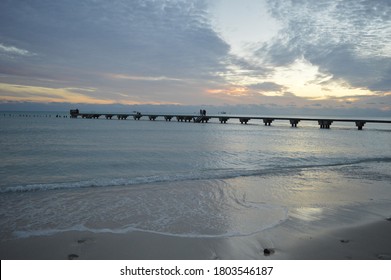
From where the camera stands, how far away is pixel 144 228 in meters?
5.29

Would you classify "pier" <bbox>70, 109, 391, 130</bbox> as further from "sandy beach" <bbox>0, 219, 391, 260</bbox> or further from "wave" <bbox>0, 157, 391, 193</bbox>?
"sandy beach" <bbox>0, 219, 391, 260</bbox>

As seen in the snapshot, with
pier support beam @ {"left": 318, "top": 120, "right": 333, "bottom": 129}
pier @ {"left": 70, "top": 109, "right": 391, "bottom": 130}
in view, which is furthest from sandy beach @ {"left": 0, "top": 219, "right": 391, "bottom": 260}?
pier support beam @ {"left": 318, "top": 120, "right": 333, "bottom": 129}

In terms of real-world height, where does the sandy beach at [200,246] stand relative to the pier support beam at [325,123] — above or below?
below

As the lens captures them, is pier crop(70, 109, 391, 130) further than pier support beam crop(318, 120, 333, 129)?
No

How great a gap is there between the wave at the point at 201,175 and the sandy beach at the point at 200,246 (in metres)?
4.22

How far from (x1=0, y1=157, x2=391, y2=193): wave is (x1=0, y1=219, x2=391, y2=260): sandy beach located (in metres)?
→ 4.22

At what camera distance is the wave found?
853 cm

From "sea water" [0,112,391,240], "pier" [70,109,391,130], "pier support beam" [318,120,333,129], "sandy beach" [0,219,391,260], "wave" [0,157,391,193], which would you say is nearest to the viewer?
"sandy beach" [0,219,391,260]

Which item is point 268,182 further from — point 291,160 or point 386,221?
point 291,160

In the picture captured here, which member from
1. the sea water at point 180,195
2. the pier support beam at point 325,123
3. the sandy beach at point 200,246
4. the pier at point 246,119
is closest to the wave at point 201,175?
the sea water at point 180,195

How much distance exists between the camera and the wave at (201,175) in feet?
28.0

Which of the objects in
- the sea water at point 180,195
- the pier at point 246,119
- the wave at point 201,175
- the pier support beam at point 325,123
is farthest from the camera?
the pier support beam at point 325,123

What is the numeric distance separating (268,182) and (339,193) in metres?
2.39

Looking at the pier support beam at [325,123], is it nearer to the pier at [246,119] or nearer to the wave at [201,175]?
the pier at [246,119]
